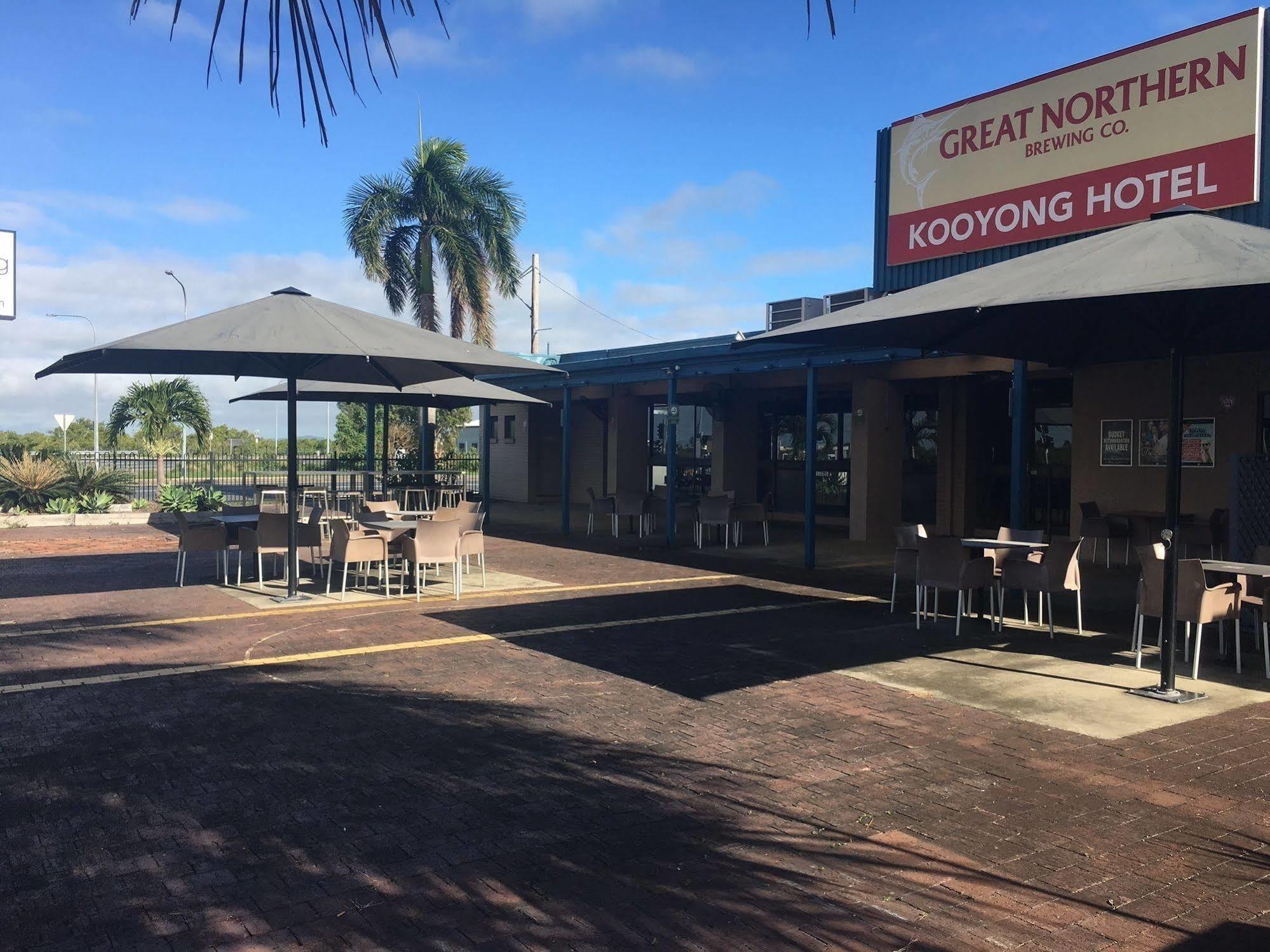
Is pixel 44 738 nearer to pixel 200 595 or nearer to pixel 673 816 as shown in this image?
pixel 673 816

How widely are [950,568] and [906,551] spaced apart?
961mm

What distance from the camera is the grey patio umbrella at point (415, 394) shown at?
47.2 ft

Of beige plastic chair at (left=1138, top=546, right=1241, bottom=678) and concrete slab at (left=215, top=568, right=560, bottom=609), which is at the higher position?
beige plastic chair at (left=1138, top=546, right=1241, bottom=678)

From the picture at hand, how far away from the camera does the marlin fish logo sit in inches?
563

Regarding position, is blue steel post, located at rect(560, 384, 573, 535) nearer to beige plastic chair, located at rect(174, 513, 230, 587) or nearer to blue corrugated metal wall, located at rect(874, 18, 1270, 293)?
blue corrugated metal wall, located at rect(874, 18, 1270, 293)

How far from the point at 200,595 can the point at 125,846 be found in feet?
22.2

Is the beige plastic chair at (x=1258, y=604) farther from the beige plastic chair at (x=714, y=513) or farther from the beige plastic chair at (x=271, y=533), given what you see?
the beige plastic chair at (x=271, y=533)

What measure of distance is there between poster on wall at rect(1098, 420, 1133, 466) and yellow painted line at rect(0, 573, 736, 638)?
5.55 meters

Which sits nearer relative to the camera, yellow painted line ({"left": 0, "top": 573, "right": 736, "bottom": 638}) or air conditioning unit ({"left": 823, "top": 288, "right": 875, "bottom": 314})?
yellow painted line ({"left": 0, "top": 573, "right": 736, "bottom": 638})

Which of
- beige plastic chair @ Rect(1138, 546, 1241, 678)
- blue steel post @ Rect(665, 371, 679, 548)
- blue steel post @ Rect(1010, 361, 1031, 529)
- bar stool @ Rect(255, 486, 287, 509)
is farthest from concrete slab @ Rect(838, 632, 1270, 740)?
bar stool @ Rect(255, 486, 287, 509)

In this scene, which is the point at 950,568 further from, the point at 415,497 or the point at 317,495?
the point at 415,497

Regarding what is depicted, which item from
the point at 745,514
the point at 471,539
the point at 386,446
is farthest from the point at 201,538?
the point at 745,514

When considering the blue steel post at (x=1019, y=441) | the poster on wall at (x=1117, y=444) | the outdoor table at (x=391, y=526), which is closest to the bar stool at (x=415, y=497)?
the outdoor table at (x=391, y=526)

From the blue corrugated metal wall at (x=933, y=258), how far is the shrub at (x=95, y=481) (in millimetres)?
16184
